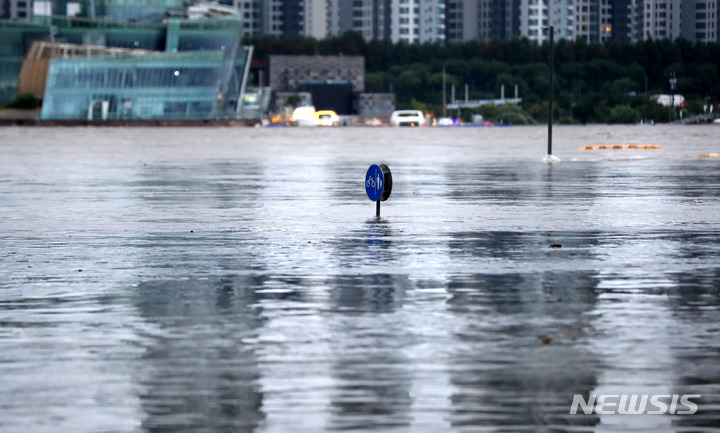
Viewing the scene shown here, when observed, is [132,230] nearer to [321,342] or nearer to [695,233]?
[695,233]

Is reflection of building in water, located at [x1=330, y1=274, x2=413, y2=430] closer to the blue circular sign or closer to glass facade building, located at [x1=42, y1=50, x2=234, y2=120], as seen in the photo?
the blue circular sign

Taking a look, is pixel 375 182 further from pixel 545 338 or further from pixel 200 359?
pixel 200 359

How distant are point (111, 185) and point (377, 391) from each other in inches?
1040

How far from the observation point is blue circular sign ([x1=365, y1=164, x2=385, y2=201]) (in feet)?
76.1

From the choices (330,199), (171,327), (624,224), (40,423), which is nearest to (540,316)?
(171,327)

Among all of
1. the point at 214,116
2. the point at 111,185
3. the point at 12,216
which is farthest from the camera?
the point at 214,116

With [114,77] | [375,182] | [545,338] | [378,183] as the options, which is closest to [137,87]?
[114,77]

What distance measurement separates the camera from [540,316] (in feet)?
37.9

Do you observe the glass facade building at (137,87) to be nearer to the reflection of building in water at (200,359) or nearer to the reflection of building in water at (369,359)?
the reflection of building in water at (200,359)

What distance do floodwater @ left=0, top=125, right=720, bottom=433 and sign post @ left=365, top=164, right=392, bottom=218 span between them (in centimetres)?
53

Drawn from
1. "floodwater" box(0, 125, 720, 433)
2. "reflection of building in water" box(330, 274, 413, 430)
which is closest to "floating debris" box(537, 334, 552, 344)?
"floodwater" box(0, 125, 720, 433)

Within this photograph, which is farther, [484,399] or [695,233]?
[695,233]

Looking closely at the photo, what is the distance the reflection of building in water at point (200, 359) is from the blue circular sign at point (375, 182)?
9.35m

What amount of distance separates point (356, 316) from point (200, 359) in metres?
2.36
